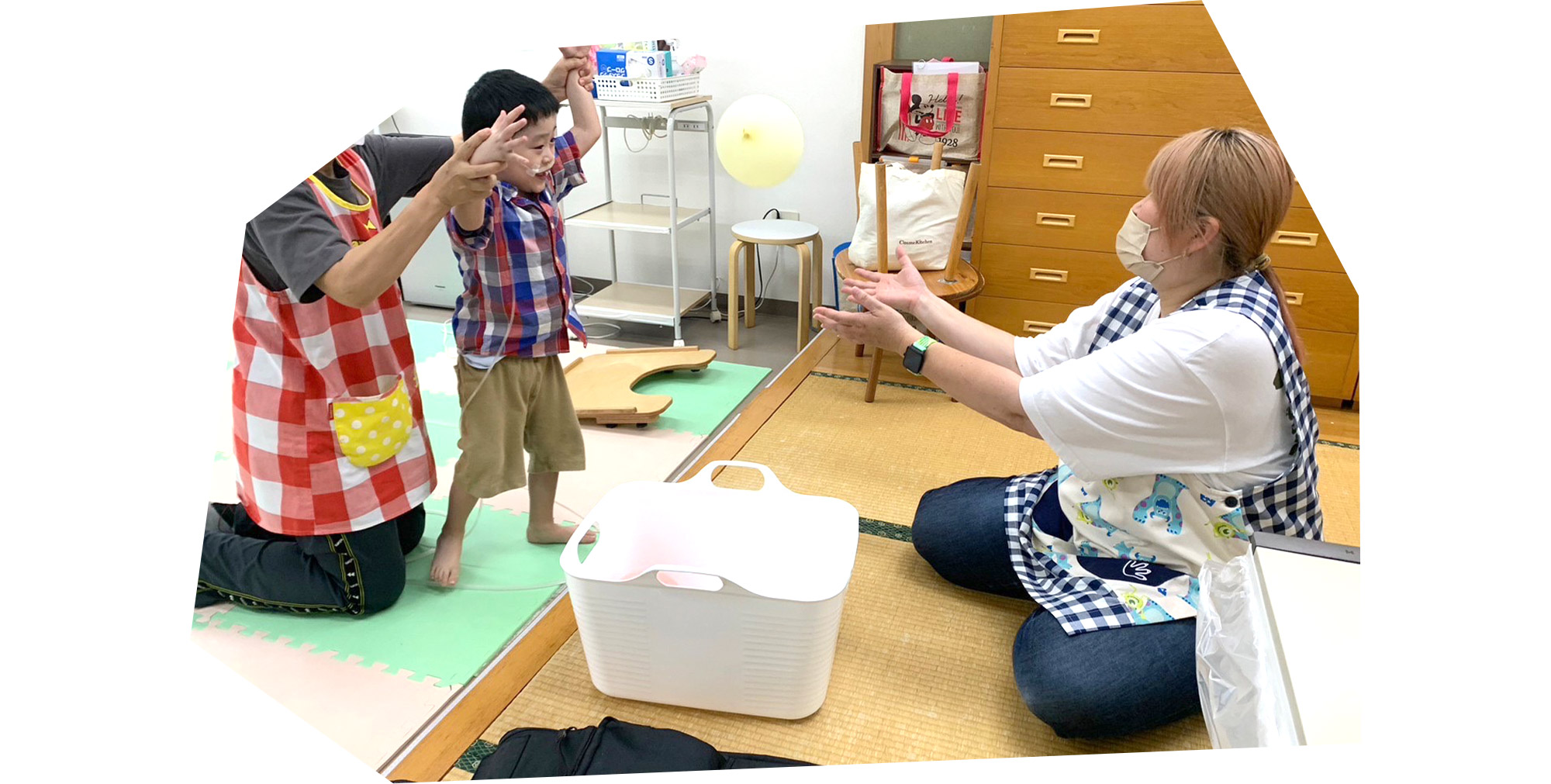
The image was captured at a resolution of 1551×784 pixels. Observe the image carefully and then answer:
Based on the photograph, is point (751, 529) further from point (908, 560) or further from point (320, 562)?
point (320, 562)

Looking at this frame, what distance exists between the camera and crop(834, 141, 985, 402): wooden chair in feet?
8.23

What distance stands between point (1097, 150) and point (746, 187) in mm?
1331

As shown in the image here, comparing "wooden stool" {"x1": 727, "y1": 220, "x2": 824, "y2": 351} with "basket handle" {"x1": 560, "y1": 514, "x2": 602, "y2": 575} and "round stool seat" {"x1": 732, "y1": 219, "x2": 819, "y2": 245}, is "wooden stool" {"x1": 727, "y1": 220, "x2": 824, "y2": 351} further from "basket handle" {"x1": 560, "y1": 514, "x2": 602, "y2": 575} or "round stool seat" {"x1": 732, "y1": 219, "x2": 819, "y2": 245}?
"basket handle" {"x1": 560, "y1": 514, "x2": 602, "y2": 575}

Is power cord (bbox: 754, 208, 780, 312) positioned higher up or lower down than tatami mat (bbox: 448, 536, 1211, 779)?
higher up

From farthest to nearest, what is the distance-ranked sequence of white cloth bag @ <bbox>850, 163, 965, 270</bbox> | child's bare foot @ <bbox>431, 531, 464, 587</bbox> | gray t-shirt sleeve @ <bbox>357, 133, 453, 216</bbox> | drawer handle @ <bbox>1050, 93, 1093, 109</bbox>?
white cloth bag @ <bbox>850, 163, 965, 270</bbox> < drawer handle @ <bbox>1050, 93, 1093, 109</bbox> < child's bare foot @ <bbox>431, 531, 464, 587</bbox> < gray t-shirt sleeve @ <bbox>357, 133, 453, 216</bbox>

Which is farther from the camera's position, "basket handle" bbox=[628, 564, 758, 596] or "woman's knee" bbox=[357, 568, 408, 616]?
"woman's knee" bbox=[357, 568, 408, 616]

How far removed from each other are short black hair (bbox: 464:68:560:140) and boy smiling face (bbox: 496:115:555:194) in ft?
0.06

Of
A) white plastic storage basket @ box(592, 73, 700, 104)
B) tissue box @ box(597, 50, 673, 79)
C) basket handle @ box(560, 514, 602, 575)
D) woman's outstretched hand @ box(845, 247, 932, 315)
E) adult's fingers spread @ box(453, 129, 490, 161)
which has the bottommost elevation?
basket handle @ box(560, 514, 602, 575)

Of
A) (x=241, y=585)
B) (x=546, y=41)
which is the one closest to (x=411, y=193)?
(x=241, y=585)

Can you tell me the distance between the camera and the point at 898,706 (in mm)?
1447

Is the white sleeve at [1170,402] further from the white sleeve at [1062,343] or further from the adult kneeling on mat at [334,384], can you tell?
the adult kneeling on mat at [334,384]

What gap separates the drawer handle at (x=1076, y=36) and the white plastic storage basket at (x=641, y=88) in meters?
1.22

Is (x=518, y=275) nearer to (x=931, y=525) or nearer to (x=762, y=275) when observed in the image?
(x=931, y=525)

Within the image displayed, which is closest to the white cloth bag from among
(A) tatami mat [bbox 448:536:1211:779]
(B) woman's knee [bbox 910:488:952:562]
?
(B) woman's knee [bbox 910:488:952:562]
